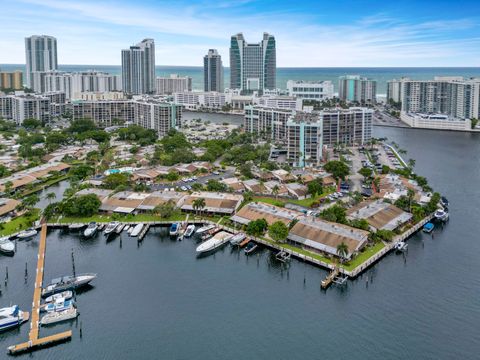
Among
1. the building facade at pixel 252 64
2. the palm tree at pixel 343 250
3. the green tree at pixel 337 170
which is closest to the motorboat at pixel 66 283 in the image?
the palm tree at pixel 343 250

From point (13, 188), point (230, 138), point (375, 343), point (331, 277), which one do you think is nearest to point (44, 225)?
point (13, 188)

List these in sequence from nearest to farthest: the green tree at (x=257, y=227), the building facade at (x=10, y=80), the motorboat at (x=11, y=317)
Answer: the motorboat at (x=11, y=317)
the green tree at (x=257, y=227)
the building facade at (x=10, y=80)

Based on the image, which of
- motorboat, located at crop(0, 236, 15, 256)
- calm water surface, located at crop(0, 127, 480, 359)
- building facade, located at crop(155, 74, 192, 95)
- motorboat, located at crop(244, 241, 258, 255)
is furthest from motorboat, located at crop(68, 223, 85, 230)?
building facade, located at crop(155, 74, 192, 95)

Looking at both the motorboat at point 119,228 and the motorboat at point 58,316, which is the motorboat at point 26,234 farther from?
the motorboat at point 58,316

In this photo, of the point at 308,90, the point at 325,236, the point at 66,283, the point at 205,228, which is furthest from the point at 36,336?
the point at 308,90

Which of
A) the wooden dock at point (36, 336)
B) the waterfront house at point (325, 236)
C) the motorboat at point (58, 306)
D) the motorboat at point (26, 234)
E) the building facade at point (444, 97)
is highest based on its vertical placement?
the building facade at point (444, 97)

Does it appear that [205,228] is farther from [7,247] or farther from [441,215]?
[441,215]

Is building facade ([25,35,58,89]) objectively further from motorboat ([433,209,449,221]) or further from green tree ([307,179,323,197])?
motorboat ([433,209,449,221])
